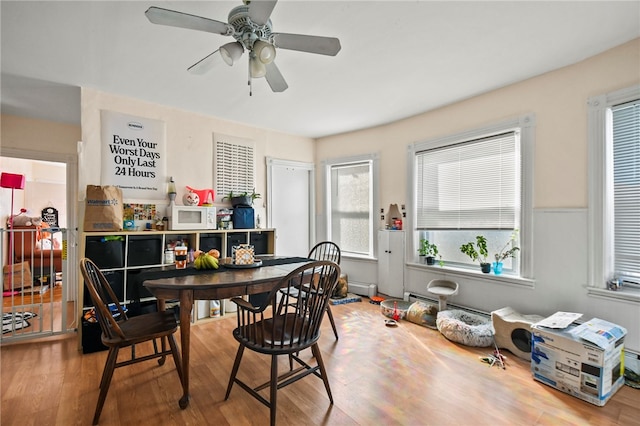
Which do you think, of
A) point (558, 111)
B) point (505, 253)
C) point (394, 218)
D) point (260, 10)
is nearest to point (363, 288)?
point (394, 218)

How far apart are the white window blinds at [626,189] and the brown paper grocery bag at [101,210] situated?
449cm

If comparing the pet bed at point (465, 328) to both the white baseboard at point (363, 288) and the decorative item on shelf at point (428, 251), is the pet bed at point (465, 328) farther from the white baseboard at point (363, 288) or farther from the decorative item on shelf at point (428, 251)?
the white baseboard at point (363, 288)

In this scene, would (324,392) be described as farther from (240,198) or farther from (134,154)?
(134,154)

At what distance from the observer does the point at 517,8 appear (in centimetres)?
196

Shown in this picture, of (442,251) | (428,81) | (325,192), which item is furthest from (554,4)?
(325,192)

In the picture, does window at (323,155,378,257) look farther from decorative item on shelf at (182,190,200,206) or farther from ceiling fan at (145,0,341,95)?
ceiling fan at (145,0,341,95)

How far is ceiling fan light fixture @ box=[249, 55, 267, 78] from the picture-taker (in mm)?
1877

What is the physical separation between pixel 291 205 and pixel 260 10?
11.5 feet

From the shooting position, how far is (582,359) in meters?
2.03

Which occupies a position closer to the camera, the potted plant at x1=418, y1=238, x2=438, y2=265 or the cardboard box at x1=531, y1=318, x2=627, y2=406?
the cardboard box at x1=531, y1=318, x2=627, y2=406

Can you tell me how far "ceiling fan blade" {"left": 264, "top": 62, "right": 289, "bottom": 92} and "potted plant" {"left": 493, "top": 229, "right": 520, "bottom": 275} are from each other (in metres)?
2.74

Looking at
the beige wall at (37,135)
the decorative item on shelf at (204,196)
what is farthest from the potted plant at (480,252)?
the beige wall at (37,135)

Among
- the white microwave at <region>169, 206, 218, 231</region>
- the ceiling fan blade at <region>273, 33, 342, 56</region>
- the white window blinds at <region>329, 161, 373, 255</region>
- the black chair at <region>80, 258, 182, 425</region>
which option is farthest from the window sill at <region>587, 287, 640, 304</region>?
the white microwave at <region>169, 206, 218, 231</region>

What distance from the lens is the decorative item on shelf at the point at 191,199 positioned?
12.0 ft
